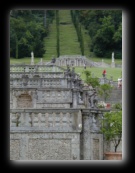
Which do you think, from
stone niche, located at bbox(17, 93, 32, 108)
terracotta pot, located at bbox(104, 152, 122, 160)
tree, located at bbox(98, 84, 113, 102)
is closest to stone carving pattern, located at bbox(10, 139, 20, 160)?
terracotta pot, located at bbox(104, 152, 122, 160)

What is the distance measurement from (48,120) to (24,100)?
7.94 metres

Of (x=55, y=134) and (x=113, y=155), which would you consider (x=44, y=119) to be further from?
(x=113, y=155)

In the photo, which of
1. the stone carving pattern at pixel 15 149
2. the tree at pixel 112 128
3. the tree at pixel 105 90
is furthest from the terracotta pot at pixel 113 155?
the tree at pixel 105 90

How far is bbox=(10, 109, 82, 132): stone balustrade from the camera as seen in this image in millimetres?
10516

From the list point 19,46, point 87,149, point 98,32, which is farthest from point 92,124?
point 98,32

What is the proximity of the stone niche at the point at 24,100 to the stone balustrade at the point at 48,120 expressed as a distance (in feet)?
25.1

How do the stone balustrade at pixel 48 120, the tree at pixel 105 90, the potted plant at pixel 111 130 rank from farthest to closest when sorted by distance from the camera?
1. the tree at pixel 105 90
2. the potted plant at pixel 111 130
3. the stone balustrade at pixel 48 120

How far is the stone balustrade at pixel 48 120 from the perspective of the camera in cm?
1052

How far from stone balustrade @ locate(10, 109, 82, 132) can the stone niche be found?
25.1ft

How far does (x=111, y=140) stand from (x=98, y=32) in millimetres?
46113

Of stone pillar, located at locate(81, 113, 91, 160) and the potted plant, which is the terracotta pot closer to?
the potted plant

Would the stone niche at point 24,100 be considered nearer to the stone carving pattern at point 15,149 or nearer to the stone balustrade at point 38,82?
the stone balustrade at point 38,82

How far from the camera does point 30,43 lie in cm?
5581
